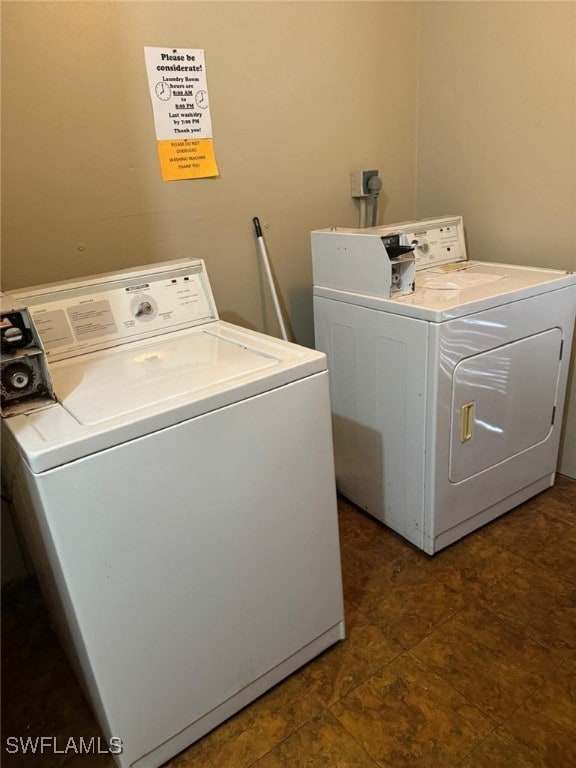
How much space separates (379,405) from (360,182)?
0.99m

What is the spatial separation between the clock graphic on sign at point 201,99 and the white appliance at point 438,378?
1.89 ft

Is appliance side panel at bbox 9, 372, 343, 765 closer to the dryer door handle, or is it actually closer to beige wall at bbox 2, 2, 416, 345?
the dryer door handle

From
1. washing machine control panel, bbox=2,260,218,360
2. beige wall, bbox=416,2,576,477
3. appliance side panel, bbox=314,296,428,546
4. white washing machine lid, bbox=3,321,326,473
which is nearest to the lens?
white washing machine lid, bbox=3,321,326,473

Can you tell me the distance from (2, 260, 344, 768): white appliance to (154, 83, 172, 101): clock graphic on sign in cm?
65

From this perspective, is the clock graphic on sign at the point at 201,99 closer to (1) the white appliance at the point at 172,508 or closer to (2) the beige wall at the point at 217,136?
(2) the beige wall at the point at 217,136

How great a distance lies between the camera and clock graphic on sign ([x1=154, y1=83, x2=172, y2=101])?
1743 mm

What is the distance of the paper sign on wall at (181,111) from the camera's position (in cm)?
174

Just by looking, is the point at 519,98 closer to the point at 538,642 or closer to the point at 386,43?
the point at 386,43

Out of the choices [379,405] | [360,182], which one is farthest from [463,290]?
[360,182]

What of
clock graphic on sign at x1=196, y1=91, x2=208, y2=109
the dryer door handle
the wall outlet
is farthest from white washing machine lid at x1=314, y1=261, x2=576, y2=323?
clock graphic on sign at x1=196, y1=91, x2=208, y2=109

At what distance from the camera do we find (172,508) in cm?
114

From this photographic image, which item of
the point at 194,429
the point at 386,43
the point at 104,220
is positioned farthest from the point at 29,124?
the point at 386,43

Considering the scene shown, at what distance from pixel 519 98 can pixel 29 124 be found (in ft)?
5.60

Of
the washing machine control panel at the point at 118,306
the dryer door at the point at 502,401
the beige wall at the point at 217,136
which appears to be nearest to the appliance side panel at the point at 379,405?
the dryer door at the point at 502,401
